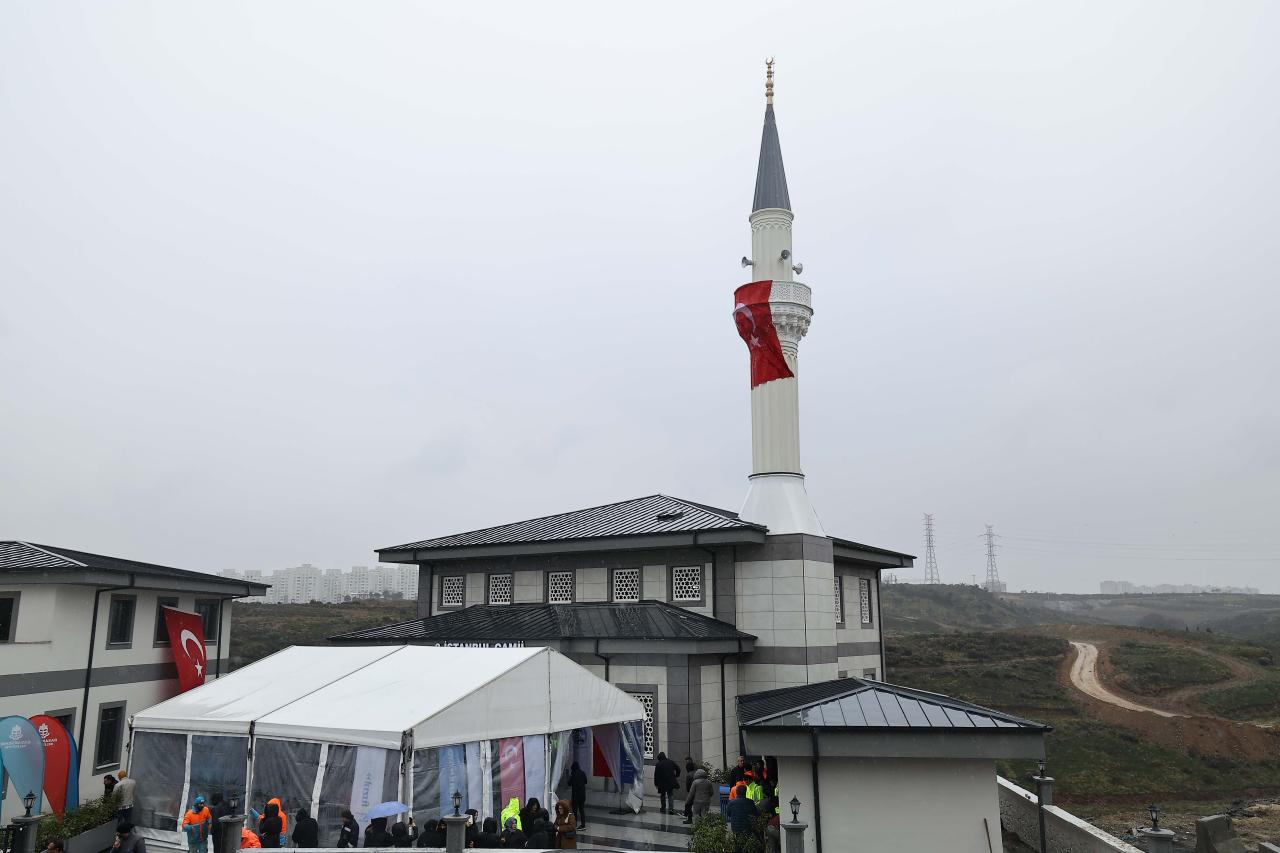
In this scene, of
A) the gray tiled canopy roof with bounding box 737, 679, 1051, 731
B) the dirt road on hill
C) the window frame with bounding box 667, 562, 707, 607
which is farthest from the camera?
the dirt road on hill

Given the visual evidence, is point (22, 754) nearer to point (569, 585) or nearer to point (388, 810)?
point (388, 810)

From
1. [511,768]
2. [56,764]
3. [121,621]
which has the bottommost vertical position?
[56,764]

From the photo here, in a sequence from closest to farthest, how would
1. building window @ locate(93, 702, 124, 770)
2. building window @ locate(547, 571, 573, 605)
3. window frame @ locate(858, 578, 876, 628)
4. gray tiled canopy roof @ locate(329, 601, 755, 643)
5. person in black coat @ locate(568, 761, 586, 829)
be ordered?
person in black coat @ locate(568, 761, 586, 829)
building window @ locate(93, 702, 124, 770)
gray tiled canopy roof @ locate(329, 601, 755, 643)
building window @ locate(547, 571, 573, 605)
window frame @ locate(858, 578, 876, 628)

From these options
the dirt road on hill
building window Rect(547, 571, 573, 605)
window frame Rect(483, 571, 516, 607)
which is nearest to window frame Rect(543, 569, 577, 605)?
building window Rect(547, 571, 573, 605)

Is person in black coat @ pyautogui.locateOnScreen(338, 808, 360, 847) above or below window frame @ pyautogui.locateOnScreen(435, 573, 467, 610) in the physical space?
below

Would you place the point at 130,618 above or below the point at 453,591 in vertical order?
below

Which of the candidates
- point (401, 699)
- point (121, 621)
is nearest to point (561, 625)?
point (401, 699)

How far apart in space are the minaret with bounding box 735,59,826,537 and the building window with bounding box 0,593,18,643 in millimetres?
18049

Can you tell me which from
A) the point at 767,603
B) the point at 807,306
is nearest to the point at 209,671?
the point at 767,603

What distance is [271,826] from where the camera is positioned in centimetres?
1326

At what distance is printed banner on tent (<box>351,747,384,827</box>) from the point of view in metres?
13.1

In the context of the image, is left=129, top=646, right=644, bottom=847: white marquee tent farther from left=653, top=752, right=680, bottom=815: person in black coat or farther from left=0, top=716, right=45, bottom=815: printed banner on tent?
left=0, top=716, right=45, bottom=815: printed banner on tent

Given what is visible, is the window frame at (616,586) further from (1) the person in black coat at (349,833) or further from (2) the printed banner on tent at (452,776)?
(1) the person in black coat at (349,833)

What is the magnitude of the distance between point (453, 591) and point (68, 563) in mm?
10659
